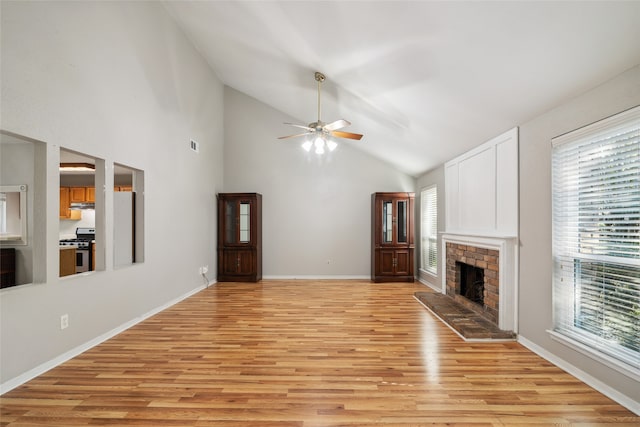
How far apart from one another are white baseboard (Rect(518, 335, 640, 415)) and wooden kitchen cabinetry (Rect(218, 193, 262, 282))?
4.97 metres

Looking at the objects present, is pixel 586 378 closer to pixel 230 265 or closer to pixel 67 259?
pixel 67 259

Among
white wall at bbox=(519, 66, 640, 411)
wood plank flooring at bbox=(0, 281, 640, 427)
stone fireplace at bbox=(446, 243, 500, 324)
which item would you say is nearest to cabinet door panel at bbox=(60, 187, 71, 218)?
wood plank flooring at bbox=(0, 281, 640, 427)

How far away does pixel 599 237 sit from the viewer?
98.6 inches

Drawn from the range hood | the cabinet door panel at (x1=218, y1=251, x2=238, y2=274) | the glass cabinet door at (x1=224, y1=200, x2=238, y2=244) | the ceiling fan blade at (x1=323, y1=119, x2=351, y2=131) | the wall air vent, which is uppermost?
the wall air vent

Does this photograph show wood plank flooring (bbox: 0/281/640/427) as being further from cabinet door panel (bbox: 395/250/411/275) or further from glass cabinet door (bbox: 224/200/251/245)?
glass cabinet door (bbox: 224/200/251/245)

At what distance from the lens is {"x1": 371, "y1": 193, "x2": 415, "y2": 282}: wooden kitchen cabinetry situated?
22.3ft

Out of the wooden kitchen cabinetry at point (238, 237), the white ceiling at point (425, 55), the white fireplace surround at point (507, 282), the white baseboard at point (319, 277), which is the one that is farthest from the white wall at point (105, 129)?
the white fireplace surround at point (507, 282)

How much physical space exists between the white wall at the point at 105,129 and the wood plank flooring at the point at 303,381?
1.29 feet

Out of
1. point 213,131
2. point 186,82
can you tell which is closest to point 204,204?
point 213,131

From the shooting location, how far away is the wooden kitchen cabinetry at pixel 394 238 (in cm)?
679

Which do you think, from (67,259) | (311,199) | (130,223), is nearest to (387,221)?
(311,199)

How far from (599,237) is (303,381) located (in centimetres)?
255

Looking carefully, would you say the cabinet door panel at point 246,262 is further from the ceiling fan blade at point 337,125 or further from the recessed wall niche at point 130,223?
the ceiling fan blade at point 337,125

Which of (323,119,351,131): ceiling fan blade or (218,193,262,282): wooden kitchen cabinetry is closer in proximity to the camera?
(323,119,351,131): ceiling fan blade
